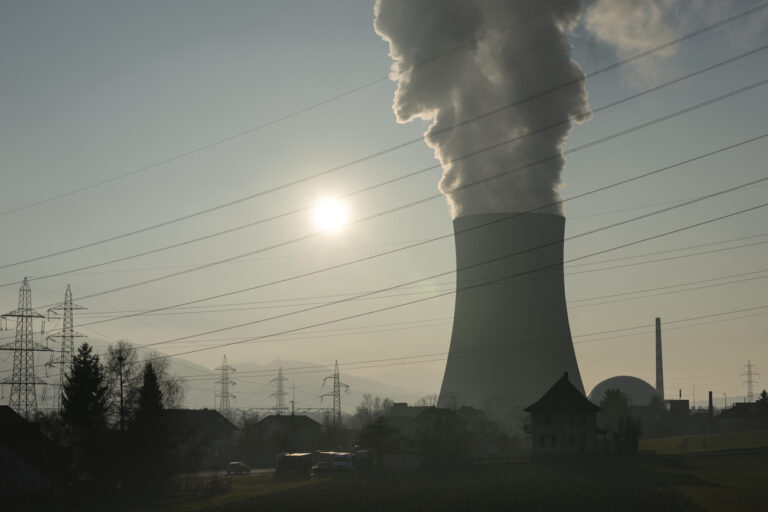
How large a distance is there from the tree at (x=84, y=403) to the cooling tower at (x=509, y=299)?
25.3 m

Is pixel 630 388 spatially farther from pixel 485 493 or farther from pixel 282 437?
pixel 485 493

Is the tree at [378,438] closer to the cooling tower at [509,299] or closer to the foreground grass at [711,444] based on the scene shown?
the cooling tower at [509,299]

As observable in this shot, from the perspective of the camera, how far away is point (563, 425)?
52688mm

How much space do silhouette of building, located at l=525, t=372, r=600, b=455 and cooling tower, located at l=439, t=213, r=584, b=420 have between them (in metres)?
5.71

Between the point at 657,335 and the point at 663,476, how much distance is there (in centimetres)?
8819

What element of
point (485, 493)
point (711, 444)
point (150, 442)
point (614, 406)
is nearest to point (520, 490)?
point (485, 493)

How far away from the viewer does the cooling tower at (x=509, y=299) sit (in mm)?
55188

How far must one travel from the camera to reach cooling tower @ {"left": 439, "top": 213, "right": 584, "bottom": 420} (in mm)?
55188

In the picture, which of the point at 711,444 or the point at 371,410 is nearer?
the point at 711,444

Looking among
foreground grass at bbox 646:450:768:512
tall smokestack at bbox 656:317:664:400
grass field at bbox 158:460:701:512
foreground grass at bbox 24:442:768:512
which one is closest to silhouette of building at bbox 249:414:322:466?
foreground grass at bbox 24:442:768:512

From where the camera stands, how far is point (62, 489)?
121 ft

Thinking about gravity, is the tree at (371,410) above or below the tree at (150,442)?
below

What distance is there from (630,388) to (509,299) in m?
90.2

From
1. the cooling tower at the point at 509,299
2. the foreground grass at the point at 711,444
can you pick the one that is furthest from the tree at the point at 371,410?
the cooling tower at the point at 509,299
